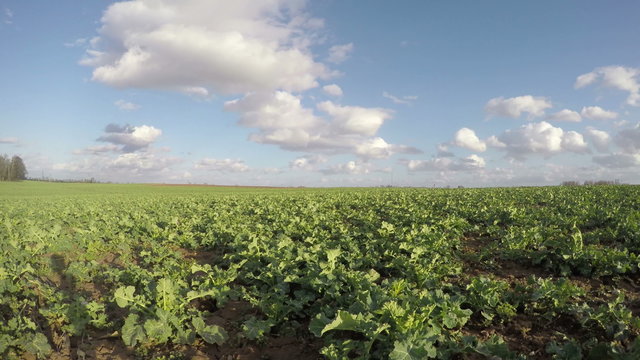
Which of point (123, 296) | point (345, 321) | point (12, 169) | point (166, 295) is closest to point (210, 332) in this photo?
point (166, 295)

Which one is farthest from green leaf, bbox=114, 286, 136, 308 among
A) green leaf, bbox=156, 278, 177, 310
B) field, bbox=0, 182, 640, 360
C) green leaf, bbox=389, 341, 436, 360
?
green leaf, bbox=389, 341, 436, 360

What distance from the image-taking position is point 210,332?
589 cm

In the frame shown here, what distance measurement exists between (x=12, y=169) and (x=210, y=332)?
5665 inches

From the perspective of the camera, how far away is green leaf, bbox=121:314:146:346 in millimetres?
5539

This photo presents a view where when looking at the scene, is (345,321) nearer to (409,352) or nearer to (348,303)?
(409,352)

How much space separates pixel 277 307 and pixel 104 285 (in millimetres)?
5140

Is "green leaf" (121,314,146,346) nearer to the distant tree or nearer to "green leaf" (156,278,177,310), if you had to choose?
"green leaf" (156,278,177,310)

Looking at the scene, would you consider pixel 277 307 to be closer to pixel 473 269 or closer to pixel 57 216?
pixel 473 269

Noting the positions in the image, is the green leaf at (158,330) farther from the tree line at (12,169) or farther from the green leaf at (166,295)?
the tree line at (12,169)

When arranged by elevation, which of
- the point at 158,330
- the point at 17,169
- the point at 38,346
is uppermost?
the point at 17,169

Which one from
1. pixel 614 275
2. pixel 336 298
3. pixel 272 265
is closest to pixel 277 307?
pixel 336 298

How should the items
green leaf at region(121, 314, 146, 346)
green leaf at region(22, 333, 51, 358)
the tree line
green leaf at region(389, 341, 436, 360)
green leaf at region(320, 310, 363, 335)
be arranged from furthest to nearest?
the tree line, green leaf at region(22, 333, 51, 358), green leaf at region(121, 314, 146, 346), green leaf at region(320, 310, 363, 335), green leaf at region(389, 341, 436, 360)

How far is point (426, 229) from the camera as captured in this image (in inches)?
430

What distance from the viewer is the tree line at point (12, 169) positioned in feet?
362
